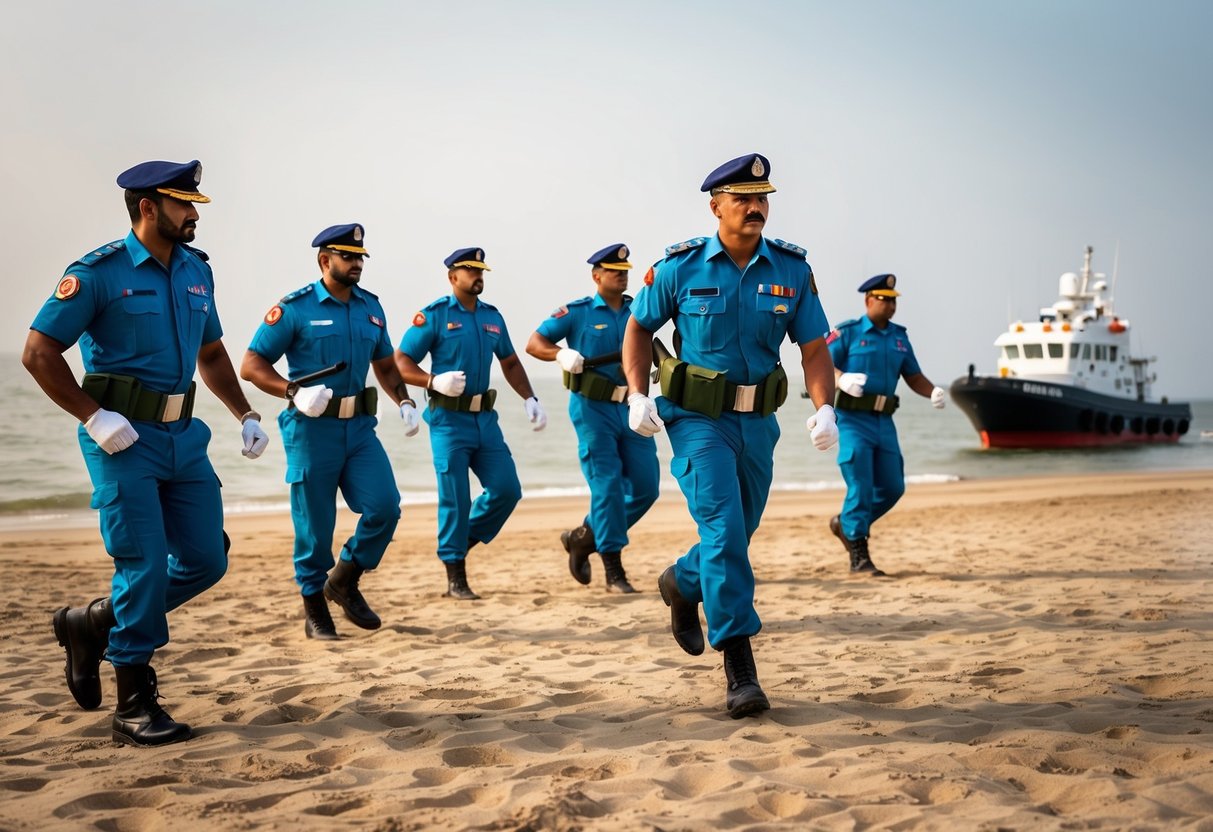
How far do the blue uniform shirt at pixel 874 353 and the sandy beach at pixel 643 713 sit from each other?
152 cm

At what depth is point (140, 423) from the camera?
4051 millimetres

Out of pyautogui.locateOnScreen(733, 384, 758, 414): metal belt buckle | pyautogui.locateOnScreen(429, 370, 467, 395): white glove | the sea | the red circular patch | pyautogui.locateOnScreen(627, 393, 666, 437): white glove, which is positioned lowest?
the sea

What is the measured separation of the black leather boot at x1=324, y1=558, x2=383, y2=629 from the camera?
6.17 meters

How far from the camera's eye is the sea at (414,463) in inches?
684

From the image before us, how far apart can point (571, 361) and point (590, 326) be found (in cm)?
40

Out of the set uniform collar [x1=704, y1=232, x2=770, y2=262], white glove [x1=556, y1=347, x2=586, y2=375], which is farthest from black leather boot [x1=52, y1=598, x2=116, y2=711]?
white glove [x1=556, y1=347, x2=586, y2=375]

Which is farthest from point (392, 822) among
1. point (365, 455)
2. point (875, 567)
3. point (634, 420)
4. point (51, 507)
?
point (51, 507)

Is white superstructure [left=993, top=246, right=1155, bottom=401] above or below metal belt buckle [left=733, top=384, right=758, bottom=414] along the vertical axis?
above

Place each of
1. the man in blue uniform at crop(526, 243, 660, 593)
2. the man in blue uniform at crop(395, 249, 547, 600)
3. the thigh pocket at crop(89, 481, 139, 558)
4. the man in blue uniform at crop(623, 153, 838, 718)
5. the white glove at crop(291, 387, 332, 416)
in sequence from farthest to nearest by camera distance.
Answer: the man in blue uniform at crop(526, 243, 660, 593), the man in blue uniform at crop(395, 249, 547, 600), the white glove at crop(291, 387, 332, 416), the man in blue uniform at crop(623, 153, 838, 718), the thigh pocket at crop(89, 481, 139, 558)

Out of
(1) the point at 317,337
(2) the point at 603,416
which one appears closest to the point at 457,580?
(2) the point at 603,416

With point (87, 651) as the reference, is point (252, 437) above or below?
above

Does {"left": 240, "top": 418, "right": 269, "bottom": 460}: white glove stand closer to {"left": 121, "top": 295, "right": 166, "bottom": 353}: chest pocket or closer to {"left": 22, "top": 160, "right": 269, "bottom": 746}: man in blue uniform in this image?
{"left": 22, "top": 160, "right": 269, "bottom": 746}: man in blue uniform

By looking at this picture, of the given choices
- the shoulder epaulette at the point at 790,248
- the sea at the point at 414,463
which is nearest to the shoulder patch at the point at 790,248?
the shoulder epaulette at the point at 790,248

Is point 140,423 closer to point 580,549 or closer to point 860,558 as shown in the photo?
point 580,549
